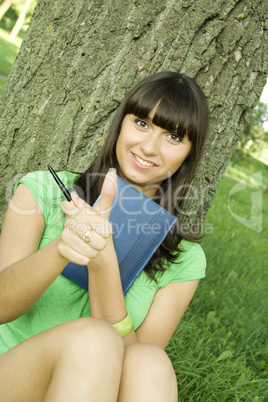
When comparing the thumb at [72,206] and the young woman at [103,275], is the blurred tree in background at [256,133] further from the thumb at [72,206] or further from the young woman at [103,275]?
the thumb at [72,206]

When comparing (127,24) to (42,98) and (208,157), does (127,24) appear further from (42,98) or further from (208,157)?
(208,157)

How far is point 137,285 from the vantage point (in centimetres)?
157

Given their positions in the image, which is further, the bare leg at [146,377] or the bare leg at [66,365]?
the bare leg at [146,377]

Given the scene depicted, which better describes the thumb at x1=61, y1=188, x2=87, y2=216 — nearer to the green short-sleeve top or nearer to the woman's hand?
the woman's hand

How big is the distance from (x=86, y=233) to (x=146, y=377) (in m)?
0.46

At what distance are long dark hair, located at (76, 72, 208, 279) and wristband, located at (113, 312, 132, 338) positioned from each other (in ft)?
0.78

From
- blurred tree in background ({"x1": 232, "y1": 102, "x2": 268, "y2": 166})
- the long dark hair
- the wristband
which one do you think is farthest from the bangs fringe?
blurred tree in background ({"x1": 232, "y1": 102, "x2": 268, "y2": 166})

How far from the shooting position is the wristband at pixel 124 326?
136cm

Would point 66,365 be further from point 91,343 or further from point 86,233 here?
point 86,233

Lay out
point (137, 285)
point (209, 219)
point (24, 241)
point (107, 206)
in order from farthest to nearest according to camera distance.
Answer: point (209, 219) → point (137, 285) → point (24, 241) → point (107, 206)

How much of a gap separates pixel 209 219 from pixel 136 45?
3.03m

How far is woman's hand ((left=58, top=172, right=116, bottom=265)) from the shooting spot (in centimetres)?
110

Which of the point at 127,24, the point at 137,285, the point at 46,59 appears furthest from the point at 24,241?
the point at 127,24

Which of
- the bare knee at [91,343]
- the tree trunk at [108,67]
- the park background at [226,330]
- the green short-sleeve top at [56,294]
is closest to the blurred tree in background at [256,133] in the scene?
the park background at [226,330]
